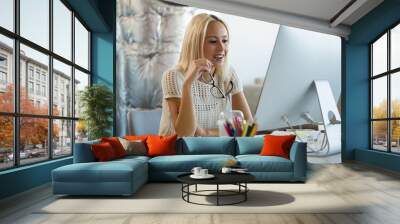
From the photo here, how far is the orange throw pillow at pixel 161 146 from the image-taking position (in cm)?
630

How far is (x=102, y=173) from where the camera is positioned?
4.62 meters

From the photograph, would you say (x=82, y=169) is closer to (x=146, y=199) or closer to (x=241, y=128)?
(x=146, y=199)

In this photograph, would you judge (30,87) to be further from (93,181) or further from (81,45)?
(81,45)

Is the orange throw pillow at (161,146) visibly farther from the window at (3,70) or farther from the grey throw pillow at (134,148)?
the window at (3,70)

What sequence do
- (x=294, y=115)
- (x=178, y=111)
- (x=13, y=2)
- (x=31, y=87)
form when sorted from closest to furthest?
(x=13, y=2), (x=31, y=87), (x=178, y=111), (x=294, y=115)

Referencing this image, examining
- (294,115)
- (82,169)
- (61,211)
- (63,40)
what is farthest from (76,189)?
(294,115)

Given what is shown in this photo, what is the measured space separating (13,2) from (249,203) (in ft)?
12.9

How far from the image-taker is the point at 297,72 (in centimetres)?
932

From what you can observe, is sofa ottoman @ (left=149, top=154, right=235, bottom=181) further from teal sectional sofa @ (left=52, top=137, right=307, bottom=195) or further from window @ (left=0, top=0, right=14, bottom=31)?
window @ (left=0, top=0, right=14, bottom=31)

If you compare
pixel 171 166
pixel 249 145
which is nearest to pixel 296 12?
pixel 249 145

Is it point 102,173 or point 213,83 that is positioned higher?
point 213,83

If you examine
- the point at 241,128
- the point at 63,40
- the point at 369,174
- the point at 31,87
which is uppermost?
the point at 63,40

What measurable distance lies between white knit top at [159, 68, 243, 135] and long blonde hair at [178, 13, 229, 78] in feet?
0.66

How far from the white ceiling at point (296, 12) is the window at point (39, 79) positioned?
2600 millimetres
